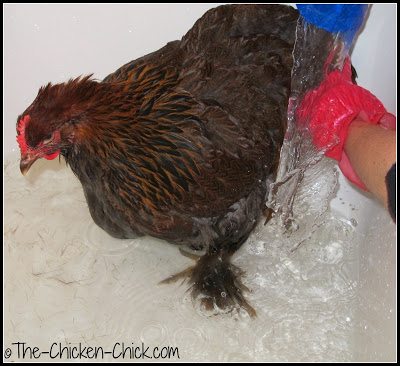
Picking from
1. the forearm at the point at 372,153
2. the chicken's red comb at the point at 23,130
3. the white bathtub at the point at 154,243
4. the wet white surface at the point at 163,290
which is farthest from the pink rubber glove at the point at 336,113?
the chicken's red comb at the point at 23,130

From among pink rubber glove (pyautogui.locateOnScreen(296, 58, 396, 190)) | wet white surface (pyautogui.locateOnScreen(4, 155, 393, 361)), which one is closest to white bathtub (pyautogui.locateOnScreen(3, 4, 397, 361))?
wet white surface (pyautogui.locateOnScreen(4, 155, 393, 361))

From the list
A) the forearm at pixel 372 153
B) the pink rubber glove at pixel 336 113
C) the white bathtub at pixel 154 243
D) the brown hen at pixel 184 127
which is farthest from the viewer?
the white bathtub at pixel 154 243

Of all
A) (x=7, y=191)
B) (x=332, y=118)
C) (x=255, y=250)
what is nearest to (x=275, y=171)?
(x=332, y=118)

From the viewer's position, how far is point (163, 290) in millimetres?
2291

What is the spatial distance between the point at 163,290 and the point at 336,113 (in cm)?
94

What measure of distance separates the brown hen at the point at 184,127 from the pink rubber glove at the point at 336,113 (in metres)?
0.10

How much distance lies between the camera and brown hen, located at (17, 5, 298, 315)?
66.2 inches

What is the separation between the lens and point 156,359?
2.16 meters

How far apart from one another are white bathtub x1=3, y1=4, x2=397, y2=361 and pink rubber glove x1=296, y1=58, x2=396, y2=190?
8.6 inches

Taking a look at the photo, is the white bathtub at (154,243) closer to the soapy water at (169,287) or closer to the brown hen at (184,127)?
the soapy water at (169,287)

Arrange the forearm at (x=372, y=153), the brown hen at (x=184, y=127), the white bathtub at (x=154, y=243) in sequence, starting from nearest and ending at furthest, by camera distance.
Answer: the forearm at (x=372, y=153)
the brown hen at (x=184, y=127)
the white bathtub at (x=154, y=243)

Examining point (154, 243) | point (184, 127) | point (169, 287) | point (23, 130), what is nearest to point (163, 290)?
point (169, 287)

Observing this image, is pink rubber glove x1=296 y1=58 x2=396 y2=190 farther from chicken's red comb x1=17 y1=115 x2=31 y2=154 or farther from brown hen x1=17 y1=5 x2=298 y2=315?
chicken's red comb x1=17 y1=115 x2=31 y2=154

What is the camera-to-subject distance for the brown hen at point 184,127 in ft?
5.52
